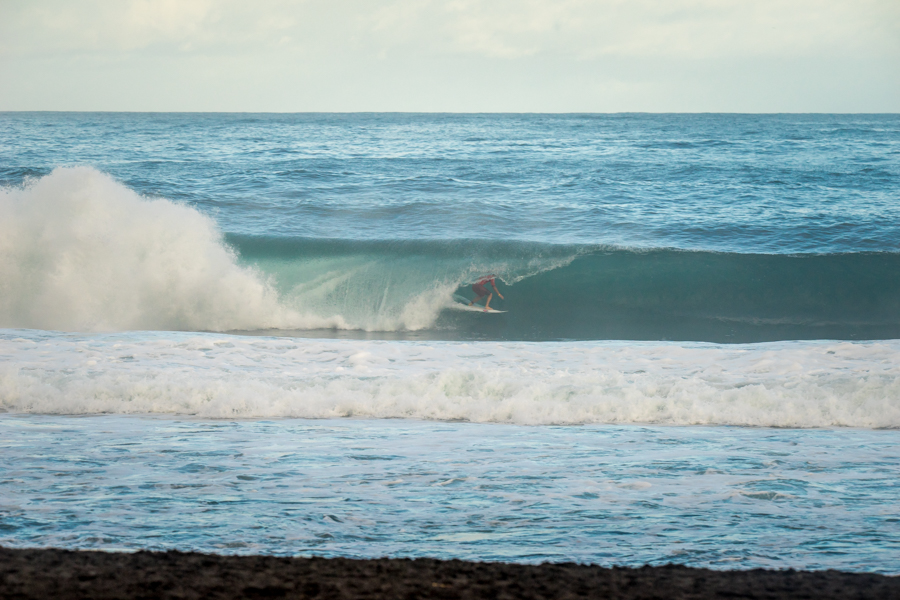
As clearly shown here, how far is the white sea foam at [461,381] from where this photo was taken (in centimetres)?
526

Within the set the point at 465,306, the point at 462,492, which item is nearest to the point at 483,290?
the point at 465,306

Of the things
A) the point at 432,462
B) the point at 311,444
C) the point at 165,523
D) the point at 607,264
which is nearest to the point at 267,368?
the point at 311,444

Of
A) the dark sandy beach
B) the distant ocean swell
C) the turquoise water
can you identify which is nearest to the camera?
the dark sandy beach

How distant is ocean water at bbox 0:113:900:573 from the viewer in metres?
3.01

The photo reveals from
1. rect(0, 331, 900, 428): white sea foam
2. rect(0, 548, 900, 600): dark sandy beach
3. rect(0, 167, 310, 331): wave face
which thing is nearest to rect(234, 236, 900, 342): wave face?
rect(0, 167, 310, 331): wave face

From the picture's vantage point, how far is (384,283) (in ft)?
37.8

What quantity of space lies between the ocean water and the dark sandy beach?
0.36 m

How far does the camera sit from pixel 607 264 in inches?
471

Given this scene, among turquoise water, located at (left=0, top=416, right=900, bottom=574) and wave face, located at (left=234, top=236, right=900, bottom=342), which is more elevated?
wave face, located at (left=234, top=236, right=900, bottom=342)

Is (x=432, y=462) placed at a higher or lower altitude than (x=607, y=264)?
lower

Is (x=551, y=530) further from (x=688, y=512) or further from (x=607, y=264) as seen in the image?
(x=607, y=264)

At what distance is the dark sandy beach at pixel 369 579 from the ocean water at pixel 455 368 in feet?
1.18

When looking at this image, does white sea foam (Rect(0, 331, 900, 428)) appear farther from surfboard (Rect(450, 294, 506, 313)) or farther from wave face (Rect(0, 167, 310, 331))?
A: surfboard (Rect(450, 294, 506, 313))

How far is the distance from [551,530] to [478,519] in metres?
0.35
